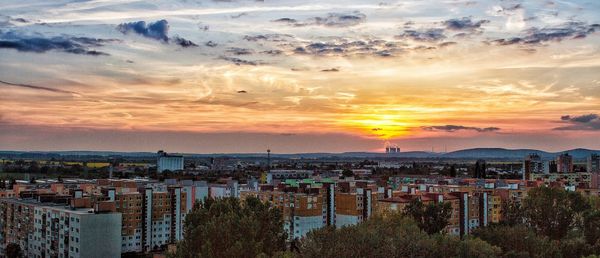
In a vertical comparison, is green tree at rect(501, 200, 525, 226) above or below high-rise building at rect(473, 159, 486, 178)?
below

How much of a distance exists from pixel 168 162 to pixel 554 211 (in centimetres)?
10047

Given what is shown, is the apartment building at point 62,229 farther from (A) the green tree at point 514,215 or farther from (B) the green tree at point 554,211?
(B) the green tree at point 554,211

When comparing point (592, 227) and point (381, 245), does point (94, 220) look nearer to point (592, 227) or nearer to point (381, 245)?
point (381, 245)

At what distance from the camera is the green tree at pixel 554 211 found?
29891mm

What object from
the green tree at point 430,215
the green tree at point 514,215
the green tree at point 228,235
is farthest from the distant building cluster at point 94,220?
the green tree at point 514,215

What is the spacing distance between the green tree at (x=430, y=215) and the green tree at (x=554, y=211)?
4487mm

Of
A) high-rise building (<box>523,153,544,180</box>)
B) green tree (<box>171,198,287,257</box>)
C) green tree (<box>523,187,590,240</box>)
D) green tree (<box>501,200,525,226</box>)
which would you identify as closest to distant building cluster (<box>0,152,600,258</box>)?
green tree (<box>501,200,525,226</box>)

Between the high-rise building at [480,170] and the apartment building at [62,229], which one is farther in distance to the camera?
the high-rise building at [480,170]

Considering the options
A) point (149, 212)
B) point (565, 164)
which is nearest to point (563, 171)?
point (565, 164)

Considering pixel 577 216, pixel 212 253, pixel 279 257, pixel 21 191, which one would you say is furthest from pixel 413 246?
pixel 21 191

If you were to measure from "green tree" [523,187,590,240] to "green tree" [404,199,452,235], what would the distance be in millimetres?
4487

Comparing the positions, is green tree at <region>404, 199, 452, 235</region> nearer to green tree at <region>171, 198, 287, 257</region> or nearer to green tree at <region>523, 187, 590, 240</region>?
green tree at <region>523, 187, 590, 240</region>

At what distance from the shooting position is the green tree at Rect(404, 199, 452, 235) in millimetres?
28719

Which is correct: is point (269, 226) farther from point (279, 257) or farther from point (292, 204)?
point (292, 204)
